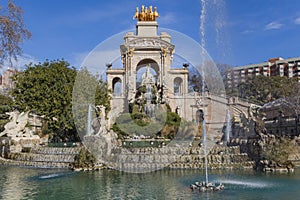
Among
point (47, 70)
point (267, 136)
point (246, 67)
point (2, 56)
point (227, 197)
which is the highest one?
point (246, 67)

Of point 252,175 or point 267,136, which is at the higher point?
point 267,136

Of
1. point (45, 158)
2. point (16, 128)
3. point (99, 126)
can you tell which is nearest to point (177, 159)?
point (99, 126)

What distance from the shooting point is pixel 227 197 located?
8.74 metres

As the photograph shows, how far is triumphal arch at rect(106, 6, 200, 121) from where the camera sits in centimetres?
4194

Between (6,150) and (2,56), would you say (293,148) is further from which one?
(6,150)

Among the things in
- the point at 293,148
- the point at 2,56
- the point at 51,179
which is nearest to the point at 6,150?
the point at 51,179

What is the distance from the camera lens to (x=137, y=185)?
1086cm

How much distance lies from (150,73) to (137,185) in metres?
30.8

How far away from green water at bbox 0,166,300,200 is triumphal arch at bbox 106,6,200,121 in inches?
1062

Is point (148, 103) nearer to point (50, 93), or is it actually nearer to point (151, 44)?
point (151, 44)

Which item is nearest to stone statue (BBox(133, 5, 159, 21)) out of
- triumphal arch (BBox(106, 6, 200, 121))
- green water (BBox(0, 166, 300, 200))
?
triumphal arch (BBox(106, 6, 200, 121))

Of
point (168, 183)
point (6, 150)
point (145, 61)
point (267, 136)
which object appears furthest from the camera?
point (145, 61)

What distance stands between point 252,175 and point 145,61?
3346cm

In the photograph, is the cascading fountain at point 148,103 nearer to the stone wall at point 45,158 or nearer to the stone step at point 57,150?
the stone step at point 57,150
